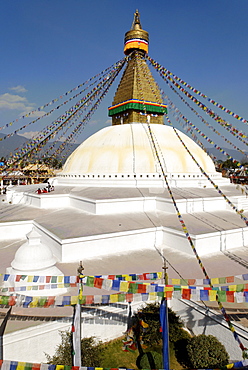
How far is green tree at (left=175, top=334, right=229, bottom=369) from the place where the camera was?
137 inches

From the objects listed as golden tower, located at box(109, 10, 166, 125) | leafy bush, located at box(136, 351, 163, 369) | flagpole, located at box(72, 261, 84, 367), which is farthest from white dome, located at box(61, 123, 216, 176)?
flagpole, located at box(72, 261, 84, 367)

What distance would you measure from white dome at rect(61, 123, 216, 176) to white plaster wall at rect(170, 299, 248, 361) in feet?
24.0

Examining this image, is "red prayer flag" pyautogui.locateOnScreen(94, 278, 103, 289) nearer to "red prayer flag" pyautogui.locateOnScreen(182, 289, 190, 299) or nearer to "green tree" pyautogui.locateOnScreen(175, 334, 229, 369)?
Answer: "red prayer flag" pyautogui.locateOnScreen(182, 289, 190, 299)

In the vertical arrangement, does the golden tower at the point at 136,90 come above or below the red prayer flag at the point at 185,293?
above

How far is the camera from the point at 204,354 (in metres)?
3.54

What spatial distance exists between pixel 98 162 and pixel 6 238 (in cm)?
536

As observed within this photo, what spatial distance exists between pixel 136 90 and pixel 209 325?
11916 millimetres

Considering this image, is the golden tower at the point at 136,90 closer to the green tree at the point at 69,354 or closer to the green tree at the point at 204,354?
the green tree at the point at 204,354

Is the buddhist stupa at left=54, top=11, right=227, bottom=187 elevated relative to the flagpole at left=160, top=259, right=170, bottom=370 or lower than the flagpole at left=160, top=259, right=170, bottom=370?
elevated

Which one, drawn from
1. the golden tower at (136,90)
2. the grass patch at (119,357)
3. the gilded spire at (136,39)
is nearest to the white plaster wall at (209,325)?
the grass patch at (119,357)

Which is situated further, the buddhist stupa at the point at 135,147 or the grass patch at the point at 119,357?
the buddhist stupa at the point at 135,147

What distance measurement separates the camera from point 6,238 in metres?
7.57

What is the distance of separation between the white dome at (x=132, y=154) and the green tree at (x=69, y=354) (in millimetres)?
7997

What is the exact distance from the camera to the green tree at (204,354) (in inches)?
137
